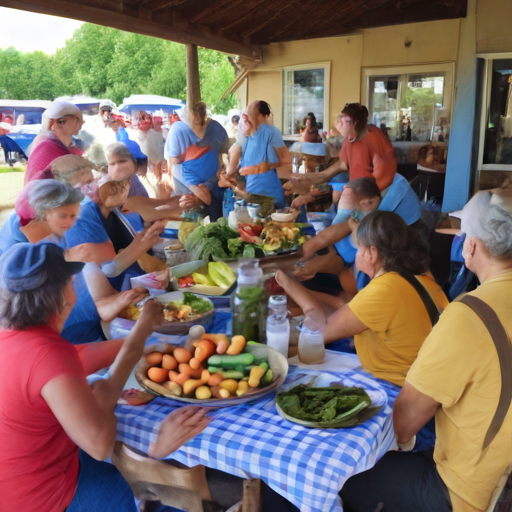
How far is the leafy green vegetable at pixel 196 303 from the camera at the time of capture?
Result: 2023 millimetres

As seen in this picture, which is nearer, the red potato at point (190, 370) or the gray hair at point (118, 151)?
the red potato at point (190, 370)

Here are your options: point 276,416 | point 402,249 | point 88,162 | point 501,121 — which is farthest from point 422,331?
point 501,121

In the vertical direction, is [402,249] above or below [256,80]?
below

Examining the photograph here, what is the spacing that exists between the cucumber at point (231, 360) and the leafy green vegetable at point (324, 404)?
5.8 inches

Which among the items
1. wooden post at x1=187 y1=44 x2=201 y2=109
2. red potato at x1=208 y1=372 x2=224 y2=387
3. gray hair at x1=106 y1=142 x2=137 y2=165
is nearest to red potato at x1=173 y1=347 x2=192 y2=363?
red potato at x1=208 y1=372 x2=224 y2=387

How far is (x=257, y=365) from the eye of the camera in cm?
159

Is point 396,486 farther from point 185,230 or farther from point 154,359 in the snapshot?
point 185,230

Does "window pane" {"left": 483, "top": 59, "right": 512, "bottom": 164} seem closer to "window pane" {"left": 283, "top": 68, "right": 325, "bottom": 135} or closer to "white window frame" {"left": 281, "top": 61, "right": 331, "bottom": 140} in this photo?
"white window frame" {"left": 281, "top": 61, "right": 331, "bottom": 140}

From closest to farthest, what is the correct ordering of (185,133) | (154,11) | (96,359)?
1. (96,359)
2. (154,11)
3. (185,133)

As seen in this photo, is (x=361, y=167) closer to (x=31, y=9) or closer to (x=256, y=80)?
(x=31, y=9)

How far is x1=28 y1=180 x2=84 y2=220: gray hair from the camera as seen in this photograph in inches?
94.0

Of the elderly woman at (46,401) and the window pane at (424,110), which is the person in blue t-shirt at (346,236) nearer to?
the elderly woman at (46,401)

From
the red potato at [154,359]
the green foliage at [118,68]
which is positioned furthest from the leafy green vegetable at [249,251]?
the green foliage at [118,68]

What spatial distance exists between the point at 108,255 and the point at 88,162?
738 millimetres
